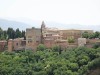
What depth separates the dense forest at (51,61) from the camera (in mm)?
27016

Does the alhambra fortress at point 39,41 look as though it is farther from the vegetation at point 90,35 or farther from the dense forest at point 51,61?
the vegetation at point 90,35

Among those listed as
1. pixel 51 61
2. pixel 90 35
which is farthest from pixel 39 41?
pixel 51 61

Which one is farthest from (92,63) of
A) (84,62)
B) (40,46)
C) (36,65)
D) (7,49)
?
(7,49)

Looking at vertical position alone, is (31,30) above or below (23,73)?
above

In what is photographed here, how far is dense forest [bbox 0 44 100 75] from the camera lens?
88.6 ft

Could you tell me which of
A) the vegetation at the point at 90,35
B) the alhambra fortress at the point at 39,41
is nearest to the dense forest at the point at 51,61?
the alhambra fortress at the point at 39,41

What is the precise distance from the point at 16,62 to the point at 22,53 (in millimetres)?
1814

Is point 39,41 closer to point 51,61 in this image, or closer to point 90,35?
point 90,35

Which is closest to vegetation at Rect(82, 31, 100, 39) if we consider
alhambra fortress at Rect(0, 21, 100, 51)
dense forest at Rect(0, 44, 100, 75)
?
alhambra fortress at Rect(0, 21, 100, 51)

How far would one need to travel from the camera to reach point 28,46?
32156mm

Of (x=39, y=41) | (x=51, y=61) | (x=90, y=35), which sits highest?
(x=90, y=35)

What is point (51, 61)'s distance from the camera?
28750mm

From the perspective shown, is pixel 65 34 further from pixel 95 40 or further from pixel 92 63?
pixel 92 63

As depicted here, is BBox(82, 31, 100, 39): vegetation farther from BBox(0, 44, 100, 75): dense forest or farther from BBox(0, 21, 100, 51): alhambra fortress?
BBox(0, 44, 100, 75): dense forest
